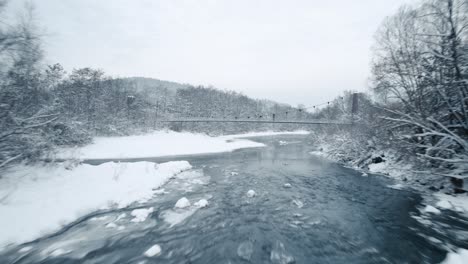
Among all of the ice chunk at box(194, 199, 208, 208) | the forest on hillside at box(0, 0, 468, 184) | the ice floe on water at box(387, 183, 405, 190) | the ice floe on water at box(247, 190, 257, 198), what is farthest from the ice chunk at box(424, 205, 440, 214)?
the ice chunk at box(194, 199, 208, 208)

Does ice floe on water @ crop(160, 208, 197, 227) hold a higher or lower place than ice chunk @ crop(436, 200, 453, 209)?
lower

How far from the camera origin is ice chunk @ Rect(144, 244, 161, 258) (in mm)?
4246

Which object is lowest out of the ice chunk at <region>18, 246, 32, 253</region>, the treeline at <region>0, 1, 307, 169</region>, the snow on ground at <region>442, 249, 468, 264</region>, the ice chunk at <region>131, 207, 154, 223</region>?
the ice chunk at <region>131, 207, 154, 223</region>

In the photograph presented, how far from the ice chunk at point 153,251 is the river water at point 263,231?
0.10 meters

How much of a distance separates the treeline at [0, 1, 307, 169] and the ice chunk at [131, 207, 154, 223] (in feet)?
11.4

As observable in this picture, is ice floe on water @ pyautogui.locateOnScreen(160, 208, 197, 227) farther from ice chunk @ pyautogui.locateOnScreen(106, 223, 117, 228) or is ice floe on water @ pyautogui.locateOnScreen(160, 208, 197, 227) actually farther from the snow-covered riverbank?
the snow-covered riverbank

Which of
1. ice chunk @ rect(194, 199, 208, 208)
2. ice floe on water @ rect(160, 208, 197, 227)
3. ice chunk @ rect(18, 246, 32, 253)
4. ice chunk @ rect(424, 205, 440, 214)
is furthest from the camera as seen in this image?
ice chunk @ rect(194, 199, 208, 208)

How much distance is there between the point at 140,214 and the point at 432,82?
441 inches

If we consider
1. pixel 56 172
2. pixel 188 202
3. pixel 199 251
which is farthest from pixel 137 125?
pixel 199 251

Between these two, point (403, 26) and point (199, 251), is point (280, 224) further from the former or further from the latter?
point (403, 26)

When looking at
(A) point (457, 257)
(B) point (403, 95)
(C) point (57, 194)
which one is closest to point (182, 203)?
(C) point (57, 194)

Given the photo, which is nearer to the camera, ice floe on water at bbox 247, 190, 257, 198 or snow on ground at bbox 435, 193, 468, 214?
snow on ground at bbox 435, 193, 468, 214

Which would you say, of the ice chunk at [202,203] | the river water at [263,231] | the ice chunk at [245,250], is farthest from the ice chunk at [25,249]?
the ice chunk at [245,250]

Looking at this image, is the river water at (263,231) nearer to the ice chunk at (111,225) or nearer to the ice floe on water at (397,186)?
the ice chunk at (111,225)
